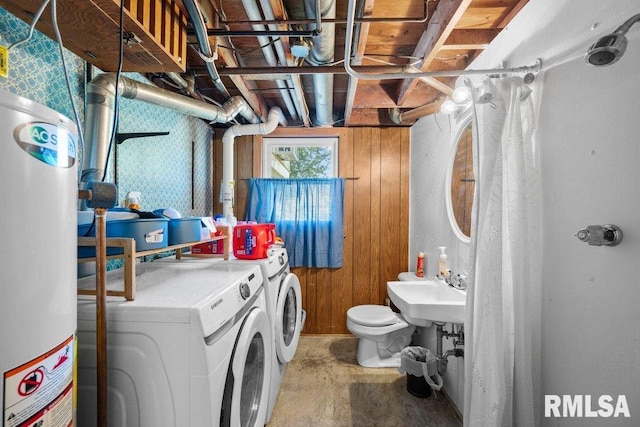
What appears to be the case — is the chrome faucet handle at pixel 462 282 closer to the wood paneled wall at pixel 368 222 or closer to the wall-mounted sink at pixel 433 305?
the wall-mounted sink at pixel 433 305

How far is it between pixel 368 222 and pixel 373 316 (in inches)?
37.8

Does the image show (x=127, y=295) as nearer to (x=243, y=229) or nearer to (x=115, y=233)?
(x=115, y=233)

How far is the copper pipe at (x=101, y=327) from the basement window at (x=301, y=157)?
2107mm

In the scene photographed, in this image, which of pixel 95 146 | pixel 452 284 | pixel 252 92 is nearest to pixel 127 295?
pixel 95 146

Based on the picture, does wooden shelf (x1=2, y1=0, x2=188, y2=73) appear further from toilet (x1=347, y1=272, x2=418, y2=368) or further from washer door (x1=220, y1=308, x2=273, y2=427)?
toilet (x1=347, y1=272, x2=418, y2=368)

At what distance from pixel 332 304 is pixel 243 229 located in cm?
154

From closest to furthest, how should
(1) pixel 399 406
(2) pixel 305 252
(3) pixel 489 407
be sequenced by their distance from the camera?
1. (3) pixel 489 407
2. (1) pixel 399 406
3. (2) pixel 305 252

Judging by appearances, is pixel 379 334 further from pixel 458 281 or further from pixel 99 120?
pixel 99 120

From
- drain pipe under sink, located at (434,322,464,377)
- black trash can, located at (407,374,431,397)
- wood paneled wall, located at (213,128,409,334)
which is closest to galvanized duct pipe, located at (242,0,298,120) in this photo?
wood paneled wall, located at (213,128,409,334)

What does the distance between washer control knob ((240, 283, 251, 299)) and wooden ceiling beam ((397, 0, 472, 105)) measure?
5.02 feet

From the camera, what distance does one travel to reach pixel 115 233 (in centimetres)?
97

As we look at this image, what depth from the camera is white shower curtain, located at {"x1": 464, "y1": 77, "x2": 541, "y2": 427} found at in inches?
41.3

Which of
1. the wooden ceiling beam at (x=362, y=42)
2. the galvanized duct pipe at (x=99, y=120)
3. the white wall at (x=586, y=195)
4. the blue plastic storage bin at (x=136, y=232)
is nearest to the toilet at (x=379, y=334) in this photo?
the white wall at (x=586, y=195)

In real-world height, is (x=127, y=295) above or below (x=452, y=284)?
above
